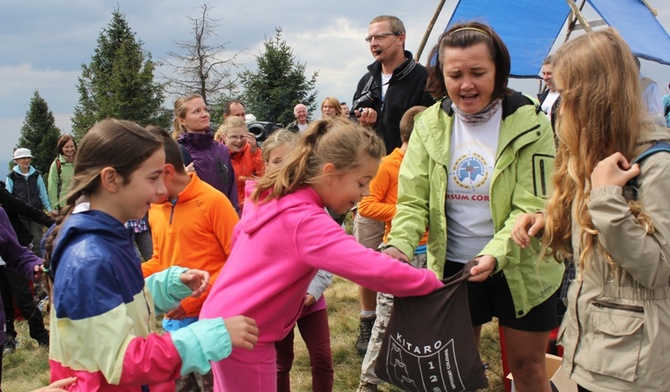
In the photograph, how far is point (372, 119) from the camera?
4816mm

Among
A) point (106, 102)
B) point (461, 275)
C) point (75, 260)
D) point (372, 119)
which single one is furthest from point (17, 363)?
point (106, 102)

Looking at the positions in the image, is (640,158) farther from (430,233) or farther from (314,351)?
(314,351)

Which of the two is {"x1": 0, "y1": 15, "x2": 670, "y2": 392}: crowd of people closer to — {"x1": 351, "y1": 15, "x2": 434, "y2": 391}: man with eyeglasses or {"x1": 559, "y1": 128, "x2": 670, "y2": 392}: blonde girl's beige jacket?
{"x1": 559, "y1": 128, "x2": 670, "y2": 392}: blonde girl's beige jacket

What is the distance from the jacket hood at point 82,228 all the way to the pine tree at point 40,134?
89.7 feet

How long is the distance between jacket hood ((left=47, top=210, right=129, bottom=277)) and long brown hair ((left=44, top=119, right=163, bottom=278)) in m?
0.09

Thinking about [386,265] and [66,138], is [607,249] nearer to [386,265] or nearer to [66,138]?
[386,265]

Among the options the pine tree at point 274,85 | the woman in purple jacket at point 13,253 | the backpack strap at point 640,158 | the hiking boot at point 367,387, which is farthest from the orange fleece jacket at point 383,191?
the pine tree at point 274,85

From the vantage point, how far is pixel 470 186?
2.54 metres

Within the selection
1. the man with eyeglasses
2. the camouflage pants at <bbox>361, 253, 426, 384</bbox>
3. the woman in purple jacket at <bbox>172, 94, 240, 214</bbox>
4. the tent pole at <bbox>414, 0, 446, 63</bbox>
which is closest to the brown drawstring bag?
the camouflage pants at <bbox>361, 253, 426, 384</bbox>

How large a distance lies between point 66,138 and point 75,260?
339 inches

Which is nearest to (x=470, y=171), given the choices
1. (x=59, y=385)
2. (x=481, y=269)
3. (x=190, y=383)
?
(x=481, y=269)

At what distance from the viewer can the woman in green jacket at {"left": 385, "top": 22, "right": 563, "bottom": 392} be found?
95.3 inches

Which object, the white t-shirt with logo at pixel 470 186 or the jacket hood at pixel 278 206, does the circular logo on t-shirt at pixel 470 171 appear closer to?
the white t-shirt with logo at pixel 470 186

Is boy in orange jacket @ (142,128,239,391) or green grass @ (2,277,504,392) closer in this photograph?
boy in orange jacket @ (142,128,239,391)
